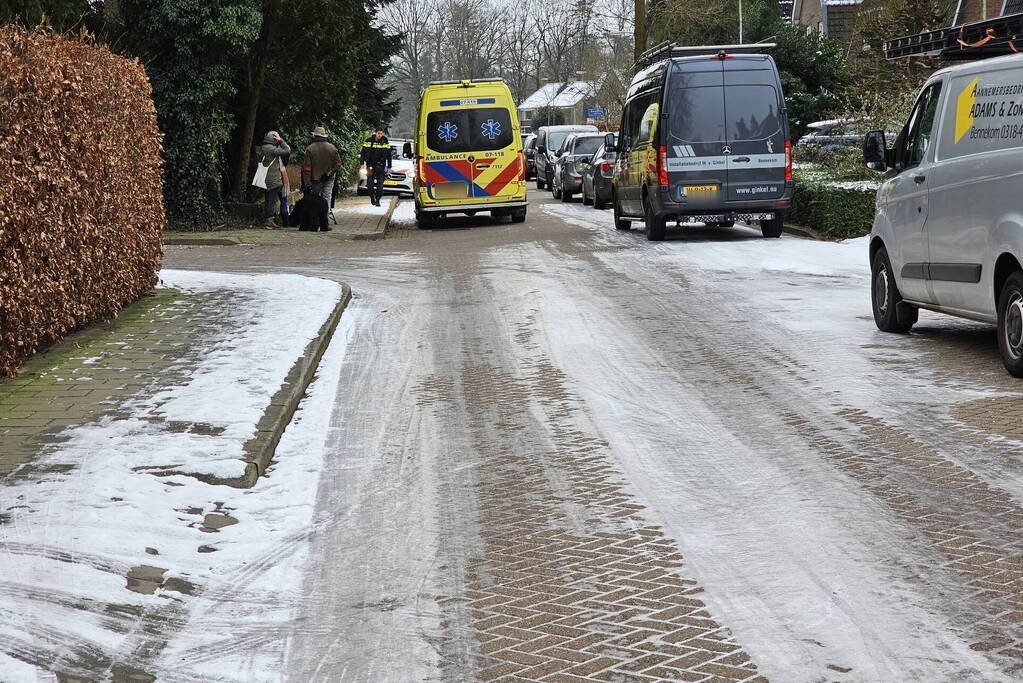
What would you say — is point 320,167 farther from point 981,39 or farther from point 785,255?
point 981,39

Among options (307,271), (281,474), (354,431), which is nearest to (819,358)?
(354,431)

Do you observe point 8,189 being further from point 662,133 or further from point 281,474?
point 662,133

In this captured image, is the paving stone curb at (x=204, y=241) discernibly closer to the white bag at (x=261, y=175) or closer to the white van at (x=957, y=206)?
the white bag at (x=261, y=175)

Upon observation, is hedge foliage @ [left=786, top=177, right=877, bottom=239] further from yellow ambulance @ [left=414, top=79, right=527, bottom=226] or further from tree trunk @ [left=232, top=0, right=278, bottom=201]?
tree trunk @ [left=232, top=0, right=278, bottom=201]

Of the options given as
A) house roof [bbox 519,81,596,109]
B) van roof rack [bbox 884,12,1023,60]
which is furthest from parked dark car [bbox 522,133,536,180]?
house roof [bbox 519,81,596,109]

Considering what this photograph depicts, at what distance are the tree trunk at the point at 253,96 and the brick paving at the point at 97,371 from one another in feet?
44.9

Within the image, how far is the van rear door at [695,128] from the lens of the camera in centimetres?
1877

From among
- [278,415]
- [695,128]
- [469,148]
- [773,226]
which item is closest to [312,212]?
[469,148]

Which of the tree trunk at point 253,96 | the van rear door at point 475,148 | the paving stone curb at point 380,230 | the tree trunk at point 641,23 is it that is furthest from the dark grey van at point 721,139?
the tree trunk at point 641,23

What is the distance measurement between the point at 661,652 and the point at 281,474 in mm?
2805

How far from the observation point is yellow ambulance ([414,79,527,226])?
24688mm

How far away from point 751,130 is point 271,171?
31.5ft

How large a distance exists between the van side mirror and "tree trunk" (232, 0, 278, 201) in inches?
638

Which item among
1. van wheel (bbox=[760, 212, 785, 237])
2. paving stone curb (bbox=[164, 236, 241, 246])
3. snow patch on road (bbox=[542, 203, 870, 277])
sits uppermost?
van wheel (bbox=[760, 212, 785, 237])
